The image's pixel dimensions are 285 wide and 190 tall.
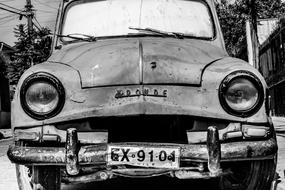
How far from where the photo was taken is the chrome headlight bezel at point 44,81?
374 centimetres

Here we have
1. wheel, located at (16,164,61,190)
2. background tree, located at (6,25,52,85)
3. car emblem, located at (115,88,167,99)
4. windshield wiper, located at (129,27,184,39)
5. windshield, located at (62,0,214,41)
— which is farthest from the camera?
background tree, located at (6,25,52,85)

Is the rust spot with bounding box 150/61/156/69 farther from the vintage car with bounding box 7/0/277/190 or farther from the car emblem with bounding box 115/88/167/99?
the car emblem with bounding box 115/88/167/99

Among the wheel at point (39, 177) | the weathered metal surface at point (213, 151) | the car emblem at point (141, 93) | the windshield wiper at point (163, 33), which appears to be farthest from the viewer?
the windshield wiper at point (163, 33)

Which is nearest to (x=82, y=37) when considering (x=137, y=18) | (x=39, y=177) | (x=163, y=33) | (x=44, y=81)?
(x=137, y=18)

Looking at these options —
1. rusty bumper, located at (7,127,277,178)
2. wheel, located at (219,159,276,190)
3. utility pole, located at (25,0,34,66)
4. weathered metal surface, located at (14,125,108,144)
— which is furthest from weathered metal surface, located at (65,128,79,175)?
utility pole, located at (25,0,34,66)

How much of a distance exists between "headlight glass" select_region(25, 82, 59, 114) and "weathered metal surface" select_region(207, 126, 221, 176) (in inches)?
46.1

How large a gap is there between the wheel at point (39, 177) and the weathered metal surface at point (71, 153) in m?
0.48

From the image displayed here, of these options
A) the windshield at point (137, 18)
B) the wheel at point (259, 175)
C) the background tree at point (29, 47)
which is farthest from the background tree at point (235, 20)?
the wheel at point (259, 175)

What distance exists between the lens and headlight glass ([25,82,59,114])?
3.74 metres

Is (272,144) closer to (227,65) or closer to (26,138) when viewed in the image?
(227,65)

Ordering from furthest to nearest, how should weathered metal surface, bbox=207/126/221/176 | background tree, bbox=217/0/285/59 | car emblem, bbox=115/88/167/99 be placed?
background tree, bbox=217/0/285/59 < car emblem, bbox=115/88/167/99 < weathered metal surface, bbox=207/126/221/176

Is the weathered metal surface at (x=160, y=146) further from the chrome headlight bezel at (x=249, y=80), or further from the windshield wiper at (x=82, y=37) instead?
the windshield wiper at (x=82, y=37)

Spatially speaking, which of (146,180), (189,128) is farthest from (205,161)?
(146,180)

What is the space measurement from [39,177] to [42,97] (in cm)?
66
